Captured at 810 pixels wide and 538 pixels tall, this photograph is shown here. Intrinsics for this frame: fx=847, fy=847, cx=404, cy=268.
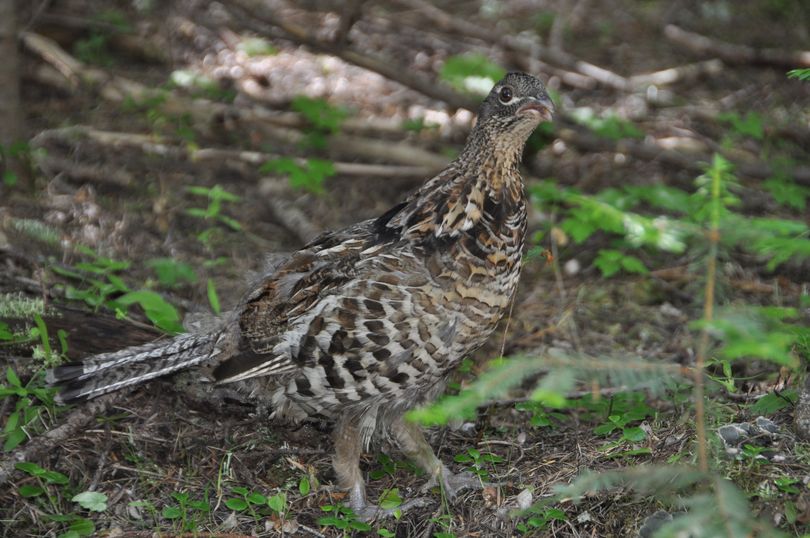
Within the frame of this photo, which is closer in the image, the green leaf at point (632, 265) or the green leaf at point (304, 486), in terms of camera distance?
the green leaf at point (304, 486)

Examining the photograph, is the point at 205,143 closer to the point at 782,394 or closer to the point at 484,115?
the point at 484,115

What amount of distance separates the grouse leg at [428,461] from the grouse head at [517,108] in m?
1.50

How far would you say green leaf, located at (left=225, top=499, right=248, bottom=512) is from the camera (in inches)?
150

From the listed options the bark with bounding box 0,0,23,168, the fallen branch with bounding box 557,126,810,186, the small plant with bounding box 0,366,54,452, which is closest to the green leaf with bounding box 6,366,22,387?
the small plant with bounding box 0,366,54,452

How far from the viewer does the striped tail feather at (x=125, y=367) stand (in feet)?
13.6

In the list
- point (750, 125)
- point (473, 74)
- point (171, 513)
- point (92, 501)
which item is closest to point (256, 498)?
point (171, 513)

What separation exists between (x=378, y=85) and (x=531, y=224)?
302 centimetres

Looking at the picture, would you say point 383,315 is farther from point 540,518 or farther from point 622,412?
point 622,412

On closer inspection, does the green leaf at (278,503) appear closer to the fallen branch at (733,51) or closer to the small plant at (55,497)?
the small plant at (55,497)

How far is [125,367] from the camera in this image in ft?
13.9

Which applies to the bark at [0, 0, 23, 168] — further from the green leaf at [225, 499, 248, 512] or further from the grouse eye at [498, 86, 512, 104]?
the grouse eye at [498, 86, 512, 104]

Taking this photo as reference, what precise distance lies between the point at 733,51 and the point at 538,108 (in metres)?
6.12

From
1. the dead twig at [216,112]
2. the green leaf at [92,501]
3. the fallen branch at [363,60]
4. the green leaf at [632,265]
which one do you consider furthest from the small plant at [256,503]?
the fallen branch at [363,60]

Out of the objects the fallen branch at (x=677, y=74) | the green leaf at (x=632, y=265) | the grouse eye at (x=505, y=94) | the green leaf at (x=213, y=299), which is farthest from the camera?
the fallen branch at (x=677, y=74)
